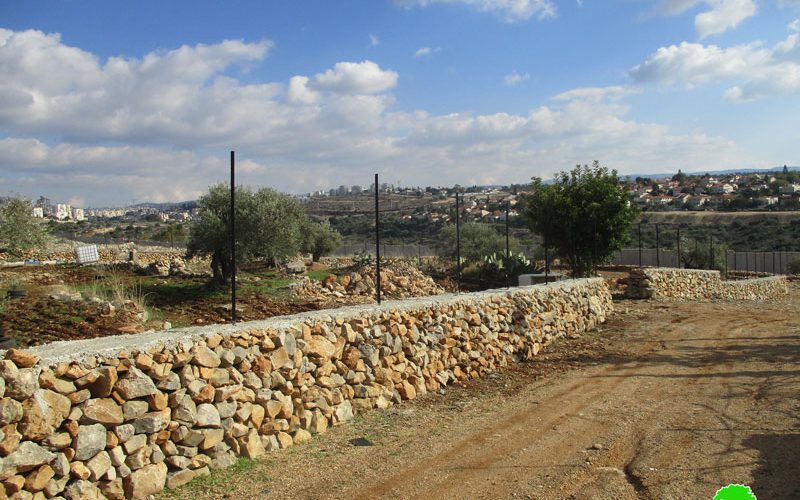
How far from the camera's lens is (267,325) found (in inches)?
275

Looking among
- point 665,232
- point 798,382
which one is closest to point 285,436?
point 798,382

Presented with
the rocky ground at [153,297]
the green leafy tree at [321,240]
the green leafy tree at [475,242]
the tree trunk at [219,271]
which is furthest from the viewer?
the green leafy tree at [321,240]

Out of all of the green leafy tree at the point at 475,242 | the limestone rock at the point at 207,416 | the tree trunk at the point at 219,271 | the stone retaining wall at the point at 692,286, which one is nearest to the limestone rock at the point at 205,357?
the limestone rock at the point at 207,416

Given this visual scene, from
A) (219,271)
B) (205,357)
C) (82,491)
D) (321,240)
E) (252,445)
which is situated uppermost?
(321,240)

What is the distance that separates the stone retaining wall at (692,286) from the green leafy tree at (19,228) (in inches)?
1035

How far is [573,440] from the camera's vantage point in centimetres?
664

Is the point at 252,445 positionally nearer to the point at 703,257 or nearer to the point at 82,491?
the point at 82,491

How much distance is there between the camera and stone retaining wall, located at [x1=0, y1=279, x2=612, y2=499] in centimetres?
459

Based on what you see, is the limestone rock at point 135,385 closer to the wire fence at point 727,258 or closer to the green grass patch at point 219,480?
the green grass patch at point 219,480

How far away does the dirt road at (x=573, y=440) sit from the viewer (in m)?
5.41

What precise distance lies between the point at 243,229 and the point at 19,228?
14714 millimetres

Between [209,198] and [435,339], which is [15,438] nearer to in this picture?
[435,339]

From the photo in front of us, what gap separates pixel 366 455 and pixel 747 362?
773 centimetres

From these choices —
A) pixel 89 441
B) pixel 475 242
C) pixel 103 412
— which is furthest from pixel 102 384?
pixel 475 242
